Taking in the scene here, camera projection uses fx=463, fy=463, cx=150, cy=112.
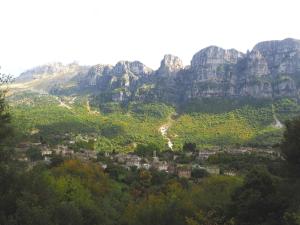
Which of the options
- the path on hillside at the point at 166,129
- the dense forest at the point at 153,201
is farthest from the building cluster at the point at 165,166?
the path on hillside at the point at 166,129

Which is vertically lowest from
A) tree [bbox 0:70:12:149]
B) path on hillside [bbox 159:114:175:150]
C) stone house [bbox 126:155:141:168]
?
path on hillside [bbox 159:114:175:150]

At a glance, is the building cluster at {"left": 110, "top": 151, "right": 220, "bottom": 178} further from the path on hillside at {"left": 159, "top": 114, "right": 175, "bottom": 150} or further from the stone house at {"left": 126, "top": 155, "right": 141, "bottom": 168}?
the path on hillside at {"left": 159, "top": 114, "right": 175, "bottom": 150}

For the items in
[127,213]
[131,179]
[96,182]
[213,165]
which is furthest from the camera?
[213,165]

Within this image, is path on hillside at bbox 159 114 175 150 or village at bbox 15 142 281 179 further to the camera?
path on hillside at bbox 159 114 175 150

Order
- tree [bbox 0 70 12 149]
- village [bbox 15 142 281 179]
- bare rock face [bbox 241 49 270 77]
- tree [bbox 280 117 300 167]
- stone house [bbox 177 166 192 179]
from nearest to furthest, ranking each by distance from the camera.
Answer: tree [bbox 280 117 300 167]
tree [bbox 0 70 12 149]
stone house [bbox 177 166 192 179]
village [bbox 15 142 281 179]
bare rock face [bbox 241 49 270 77]

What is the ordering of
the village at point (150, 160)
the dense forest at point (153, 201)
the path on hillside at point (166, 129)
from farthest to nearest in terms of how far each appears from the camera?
the path on hillside at point (166, 129), the village at point (150, 160), the dense forest at point (153, 201)

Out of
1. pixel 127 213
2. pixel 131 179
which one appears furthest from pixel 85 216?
pixel 131 179

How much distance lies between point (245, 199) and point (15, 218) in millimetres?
14106

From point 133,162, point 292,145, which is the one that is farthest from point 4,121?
point 133,162

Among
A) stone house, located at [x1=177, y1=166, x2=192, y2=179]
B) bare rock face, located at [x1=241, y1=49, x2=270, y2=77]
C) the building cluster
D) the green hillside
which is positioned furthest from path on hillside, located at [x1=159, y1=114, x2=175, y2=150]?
stone house, located at [x1=177, y1=166, x2=192, y2=179]

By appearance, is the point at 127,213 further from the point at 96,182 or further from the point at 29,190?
the point at 96,182

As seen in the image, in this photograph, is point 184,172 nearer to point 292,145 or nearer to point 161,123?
point 292,145

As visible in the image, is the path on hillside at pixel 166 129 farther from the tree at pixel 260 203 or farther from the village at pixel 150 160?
the tree at pixel 260 203

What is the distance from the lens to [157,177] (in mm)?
61562
